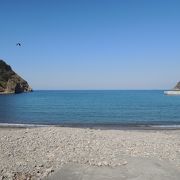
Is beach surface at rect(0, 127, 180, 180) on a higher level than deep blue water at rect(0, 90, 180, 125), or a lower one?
higher

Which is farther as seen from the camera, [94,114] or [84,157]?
[94,114]

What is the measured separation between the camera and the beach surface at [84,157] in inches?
564

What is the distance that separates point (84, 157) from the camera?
16.5 metres

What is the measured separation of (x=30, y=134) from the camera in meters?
20.5

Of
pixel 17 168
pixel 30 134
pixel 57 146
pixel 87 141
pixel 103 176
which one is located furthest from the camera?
pixel 30 134

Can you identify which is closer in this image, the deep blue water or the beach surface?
the beach surface

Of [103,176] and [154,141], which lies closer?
[103,176]

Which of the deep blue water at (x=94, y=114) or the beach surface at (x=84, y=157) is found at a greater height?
the beach surface at (x=84, y=157)

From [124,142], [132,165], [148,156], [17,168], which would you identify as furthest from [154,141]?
[17,168]

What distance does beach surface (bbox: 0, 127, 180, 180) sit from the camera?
14.3 m

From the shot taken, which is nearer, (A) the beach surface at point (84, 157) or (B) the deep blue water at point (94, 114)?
(A) the beach surface at point (84, 157)

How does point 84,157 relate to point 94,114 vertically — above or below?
above

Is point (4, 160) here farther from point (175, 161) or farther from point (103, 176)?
point (175, 161)

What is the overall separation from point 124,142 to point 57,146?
13.5ft
